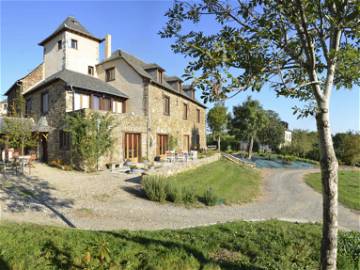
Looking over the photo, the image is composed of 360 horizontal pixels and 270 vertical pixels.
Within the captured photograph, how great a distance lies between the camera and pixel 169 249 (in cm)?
422

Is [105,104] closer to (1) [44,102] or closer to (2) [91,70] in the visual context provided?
(1) [44,102]

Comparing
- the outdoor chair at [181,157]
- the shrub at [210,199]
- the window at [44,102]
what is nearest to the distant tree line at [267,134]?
the outdoor chair at [181,157]

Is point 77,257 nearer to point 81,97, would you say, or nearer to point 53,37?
point 81,97

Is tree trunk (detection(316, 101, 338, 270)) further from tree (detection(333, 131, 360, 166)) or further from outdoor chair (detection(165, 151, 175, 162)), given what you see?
tree (detection(333, 131, 360, 166))

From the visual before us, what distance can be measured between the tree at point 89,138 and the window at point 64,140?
1.25 meters

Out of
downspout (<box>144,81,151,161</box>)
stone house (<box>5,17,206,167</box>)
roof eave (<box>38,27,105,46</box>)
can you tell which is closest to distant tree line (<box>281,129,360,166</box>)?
stone house (<box>5,17,206,167</box>)

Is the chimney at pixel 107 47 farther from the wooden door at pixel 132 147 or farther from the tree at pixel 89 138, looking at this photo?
the tree at pixel 89 138

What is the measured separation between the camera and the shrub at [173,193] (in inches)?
352

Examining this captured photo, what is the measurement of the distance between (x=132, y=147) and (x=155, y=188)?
27.8 feet

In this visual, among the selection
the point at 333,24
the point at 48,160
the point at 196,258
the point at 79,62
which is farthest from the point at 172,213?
the point at 79,62

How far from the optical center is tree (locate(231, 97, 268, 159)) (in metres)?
31.4

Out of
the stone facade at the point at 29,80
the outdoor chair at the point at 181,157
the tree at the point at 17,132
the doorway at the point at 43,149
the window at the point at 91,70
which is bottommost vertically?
the outdoor chair at the point at 181,157

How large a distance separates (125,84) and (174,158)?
8.19 meters

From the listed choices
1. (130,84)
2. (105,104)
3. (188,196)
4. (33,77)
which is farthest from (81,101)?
(188,196)
